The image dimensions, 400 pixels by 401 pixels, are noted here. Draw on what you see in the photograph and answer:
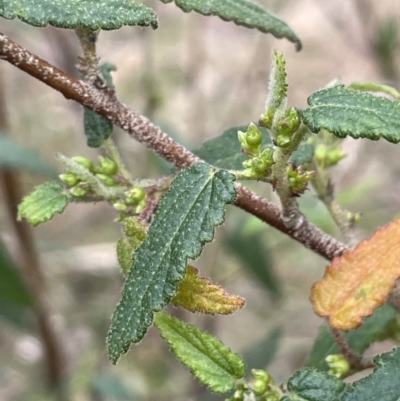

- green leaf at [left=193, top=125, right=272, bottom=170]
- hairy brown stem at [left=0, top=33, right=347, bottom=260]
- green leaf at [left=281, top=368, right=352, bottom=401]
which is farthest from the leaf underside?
green leaf at [left=193, top=125, right=272, bottom=170]

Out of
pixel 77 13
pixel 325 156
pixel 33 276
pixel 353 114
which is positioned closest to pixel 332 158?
pixel 325 156

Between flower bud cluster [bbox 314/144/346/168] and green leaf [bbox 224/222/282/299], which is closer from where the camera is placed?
flower bud cluster [bbox 314/144/346/168]

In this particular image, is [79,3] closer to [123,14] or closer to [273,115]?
[123,14]

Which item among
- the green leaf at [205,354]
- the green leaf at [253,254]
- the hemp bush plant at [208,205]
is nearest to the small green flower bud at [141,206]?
the hemp bush plant at [208,205]

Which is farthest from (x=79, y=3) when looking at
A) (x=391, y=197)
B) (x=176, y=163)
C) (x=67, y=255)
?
(x=391, y=197)

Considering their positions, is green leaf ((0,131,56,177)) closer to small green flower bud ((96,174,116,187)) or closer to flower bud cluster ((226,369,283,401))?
small green flower bud ((96,174,116,187))

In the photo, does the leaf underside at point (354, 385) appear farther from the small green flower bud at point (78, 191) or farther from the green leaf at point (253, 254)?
the green leaf at point (253, 254)

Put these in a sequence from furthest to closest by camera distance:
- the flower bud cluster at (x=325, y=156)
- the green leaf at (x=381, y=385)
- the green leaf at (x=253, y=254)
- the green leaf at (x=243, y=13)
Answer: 1. the green leaf at (x=253, y=254)
2. the flower bud cluster at (x=325, y=156)
3. the green leaf at (x=243, y=13)
4. the green leaf at (x=381, y=385)
